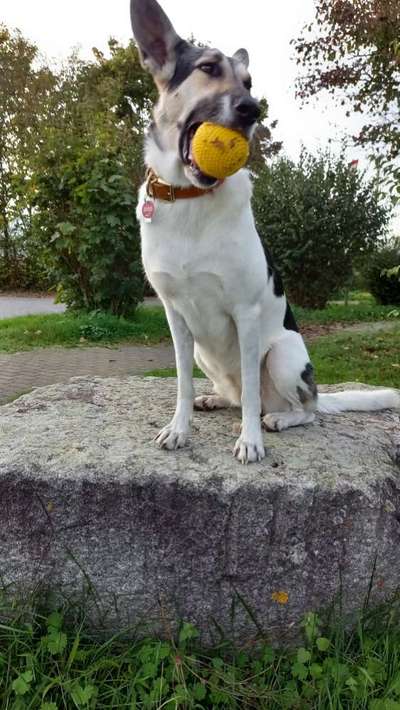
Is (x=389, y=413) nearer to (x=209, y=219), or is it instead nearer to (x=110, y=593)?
(x=209, y=219)

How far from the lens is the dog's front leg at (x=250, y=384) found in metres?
2.38

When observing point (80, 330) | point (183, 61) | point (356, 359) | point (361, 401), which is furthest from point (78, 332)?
point (183, 61)

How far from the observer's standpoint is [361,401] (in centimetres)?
328

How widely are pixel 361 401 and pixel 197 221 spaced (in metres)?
1.61

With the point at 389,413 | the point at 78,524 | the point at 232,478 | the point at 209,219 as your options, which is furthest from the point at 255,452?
the point at 389,413

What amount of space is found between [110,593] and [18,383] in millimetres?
4457

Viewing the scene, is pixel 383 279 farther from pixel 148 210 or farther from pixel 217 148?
pixel 217 148

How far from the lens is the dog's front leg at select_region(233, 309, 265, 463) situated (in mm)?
2383

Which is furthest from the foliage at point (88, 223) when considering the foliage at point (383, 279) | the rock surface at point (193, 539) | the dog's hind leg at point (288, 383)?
the foliage at point (383, 279)

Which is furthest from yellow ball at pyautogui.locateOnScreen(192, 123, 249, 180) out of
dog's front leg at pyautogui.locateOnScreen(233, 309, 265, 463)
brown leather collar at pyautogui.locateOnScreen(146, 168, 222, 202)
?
dog's front leg at pyautogui.locateOnScreen(233, 309, 265, 463)

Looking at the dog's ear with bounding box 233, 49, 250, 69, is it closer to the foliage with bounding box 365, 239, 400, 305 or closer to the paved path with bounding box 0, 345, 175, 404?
the paved path with bounding box 0, 345, 175, 404

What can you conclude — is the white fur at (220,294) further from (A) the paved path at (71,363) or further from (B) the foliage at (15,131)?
(B) the foliage at (15,131)

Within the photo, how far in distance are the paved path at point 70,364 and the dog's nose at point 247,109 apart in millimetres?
4323

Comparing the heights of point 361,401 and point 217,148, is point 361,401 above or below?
below
